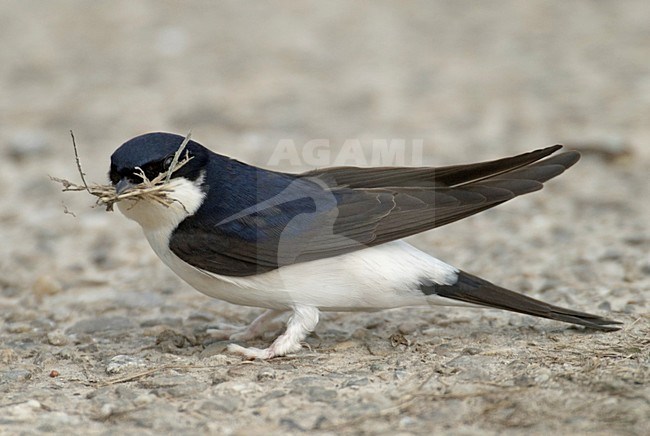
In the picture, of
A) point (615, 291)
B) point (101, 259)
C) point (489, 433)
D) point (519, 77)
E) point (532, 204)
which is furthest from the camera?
point (519, 77)

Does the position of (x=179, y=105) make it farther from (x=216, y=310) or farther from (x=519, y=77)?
(x=216, y=310)

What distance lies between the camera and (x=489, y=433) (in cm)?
320

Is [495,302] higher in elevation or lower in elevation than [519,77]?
lower

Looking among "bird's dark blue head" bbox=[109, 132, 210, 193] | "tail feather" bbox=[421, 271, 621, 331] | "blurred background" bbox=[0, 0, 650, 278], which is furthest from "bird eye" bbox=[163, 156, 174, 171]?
"blurred background" bbox=[0, 0, 650, 278]

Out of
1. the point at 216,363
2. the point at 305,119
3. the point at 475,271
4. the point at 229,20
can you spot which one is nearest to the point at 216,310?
the point at 216,363

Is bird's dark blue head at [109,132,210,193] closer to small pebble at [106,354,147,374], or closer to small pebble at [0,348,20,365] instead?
small pebble at [106,354,147,374]

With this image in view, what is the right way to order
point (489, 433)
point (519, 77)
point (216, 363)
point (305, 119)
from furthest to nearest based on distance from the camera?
point (519, 77) → point (305, 119) → point (216, 363) → point (489, 433)

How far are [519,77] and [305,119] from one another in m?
2.24

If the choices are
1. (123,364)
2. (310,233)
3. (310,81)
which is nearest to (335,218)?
(310,233)

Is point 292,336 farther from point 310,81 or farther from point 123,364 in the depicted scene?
point 310,81

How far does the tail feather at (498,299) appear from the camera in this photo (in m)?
4.21

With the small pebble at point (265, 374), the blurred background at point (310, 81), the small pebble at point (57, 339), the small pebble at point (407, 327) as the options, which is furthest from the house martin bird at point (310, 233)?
the blurred background at point (310, 81)

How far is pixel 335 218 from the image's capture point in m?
4.18

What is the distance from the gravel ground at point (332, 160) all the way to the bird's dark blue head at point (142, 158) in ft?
2.58
